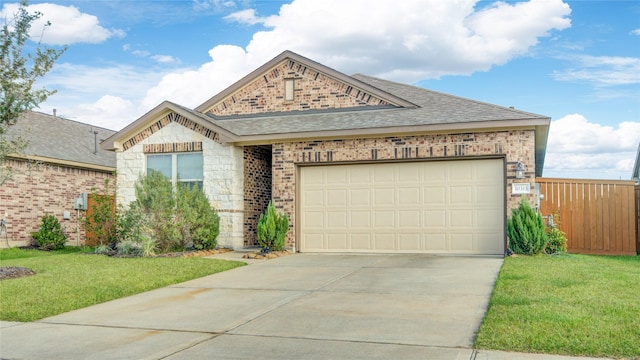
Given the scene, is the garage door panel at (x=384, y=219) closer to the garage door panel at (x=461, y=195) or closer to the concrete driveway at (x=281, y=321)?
the garage door panel at (x=461, y=195)

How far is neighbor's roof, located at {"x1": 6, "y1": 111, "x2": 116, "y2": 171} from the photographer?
20797 millimetres

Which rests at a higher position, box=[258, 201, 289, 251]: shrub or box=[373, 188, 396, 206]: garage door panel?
box=[373, 188, 396, 206]: garage door panel

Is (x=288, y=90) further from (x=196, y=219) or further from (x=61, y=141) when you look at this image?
(x=61, y=141)

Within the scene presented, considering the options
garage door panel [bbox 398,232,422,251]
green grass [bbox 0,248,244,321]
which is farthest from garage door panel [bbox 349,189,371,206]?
green grass [bbox 0,248,244,321]

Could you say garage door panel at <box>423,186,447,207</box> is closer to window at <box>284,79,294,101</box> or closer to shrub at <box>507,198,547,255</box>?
shrub at <box>507,198,547,255</box>

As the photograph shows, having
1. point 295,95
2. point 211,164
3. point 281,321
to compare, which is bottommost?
point 281,321

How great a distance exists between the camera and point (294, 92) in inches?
711

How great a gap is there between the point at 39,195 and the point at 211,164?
7711 millimetres

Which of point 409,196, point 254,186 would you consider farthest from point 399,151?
point 254,186

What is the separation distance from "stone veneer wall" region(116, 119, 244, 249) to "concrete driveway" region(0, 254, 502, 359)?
499 centimetres

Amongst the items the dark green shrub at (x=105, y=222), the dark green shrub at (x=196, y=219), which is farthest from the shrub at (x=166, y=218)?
the dark green shrub at (x=105, y=222)

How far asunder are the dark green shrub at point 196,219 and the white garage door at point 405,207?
7.66ft

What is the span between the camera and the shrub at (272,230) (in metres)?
15.0

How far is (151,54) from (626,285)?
1256 cm
